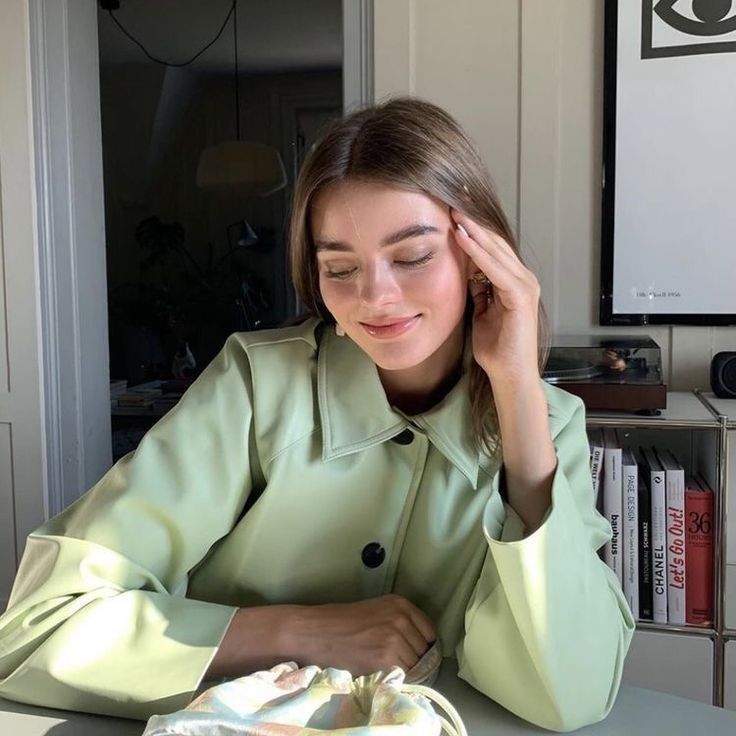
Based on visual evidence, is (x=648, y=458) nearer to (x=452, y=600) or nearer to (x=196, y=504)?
(x=452, y=600)

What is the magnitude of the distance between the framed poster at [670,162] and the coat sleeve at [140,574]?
123 cm

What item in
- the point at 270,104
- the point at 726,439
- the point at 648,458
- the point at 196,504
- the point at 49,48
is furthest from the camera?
the point at 270,104

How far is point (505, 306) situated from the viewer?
0.86 metres

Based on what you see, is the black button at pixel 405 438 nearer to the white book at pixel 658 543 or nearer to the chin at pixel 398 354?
the chin at pixel 398 354

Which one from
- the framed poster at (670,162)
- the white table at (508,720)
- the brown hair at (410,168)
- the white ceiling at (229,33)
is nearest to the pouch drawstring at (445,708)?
the white table at (508,720)

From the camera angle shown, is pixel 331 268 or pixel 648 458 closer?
pixel 331 268

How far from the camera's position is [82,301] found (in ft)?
7.89

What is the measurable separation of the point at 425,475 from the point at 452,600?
14 centimetres

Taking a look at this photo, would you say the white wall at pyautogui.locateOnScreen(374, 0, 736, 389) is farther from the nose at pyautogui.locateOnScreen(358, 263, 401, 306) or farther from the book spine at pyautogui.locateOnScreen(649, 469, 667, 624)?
the nose at pyautogui.locateOnScreen(358, 263, 401, 306)

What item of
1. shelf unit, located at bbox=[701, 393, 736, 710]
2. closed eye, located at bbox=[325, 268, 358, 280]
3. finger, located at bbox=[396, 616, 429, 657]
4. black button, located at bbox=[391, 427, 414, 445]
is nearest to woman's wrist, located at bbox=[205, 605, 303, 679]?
finger, located at bbox=[396, 616, 429, 657]

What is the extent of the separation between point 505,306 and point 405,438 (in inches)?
7.4

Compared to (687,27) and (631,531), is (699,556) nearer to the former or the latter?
(631,531)

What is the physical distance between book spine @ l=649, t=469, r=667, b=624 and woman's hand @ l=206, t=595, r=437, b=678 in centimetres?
88

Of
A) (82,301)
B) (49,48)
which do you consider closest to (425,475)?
(82,301)
